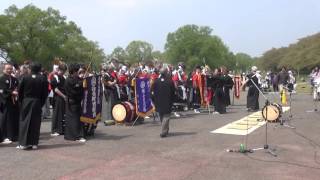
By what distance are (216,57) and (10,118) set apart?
370ft

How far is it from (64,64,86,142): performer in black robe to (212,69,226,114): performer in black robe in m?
9.14

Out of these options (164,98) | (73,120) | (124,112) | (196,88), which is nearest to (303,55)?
(196,88)

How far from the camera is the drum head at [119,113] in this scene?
16594mm

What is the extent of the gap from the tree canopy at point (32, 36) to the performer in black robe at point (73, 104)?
6059 cm

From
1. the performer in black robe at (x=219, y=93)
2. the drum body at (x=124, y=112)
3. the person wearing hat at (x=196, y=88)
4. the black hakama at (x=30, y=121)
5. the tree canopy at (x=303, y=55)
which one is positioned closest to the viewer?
the black hakama at (x=30, y=121)

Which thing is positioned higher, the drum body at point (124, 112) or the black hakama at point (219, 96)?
the black hakama at point (219, 96)

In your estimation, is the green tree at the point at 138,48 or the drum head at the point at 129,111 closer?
the drum head at the point at 129,111

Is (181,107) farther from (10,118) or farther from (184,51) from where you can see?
(184,51)

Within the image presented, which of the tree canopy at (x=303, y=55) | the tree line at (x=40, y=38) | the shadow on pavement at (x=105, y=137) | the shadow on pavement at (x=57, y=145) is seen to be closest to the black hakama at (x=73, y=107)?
the shadow on pavement at (x=57, y=145)

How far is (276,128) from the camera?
1573 cm

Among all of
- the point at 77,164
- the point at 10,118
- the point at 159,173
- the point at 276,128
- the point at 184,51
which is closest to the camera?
the point at 159,173

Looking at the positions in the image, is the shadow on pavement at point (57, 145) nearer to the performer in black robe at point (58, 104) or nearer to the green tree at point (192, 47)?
the performer in black robe at point (58, 104)

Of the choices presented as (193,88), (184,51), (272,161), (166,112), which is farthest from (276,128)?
(184,51)

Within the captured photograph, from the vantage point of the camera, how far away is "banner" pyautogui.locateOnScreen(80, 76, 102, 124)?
1352 centimetres
